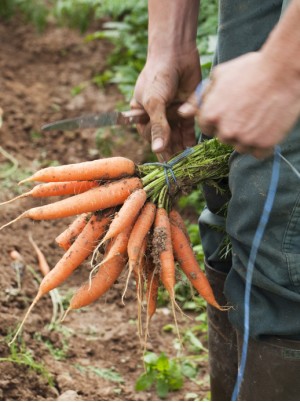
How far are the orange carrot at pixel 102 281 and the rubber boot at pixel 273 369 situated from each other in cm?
43

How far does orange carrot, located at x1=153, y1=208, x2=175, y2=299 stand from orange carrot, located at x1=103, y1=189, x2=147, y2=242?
0.26ft

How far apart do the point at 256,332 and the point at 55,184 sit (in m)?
0.81

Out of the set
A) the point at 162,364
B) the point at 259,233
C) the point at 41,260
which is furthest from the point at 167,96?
the point at 41,260

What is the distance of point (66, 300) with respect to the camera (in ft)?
10.7

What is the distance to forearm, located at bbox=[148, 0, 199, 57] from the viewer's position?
7.79 ft

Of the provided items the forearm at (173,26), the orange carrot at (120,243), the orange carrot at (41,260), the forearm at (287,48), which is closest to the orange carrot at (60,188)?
the orange carrot at (120,243)

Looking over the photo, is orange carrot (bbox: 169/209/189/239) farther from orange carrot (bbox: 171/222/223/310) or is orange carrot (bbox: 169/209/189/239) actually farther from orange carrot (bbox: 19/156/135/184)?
orange carrot (bbox: 19/156/135/184)

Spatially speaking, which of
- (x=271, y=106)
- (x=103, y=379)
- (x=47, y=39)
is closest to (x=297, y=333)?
(x=271, y=106)

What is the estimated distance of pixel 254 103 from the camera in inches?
59.2

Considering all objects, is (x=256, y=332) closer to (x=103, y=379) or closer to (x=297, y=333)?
(x=297, y=333)

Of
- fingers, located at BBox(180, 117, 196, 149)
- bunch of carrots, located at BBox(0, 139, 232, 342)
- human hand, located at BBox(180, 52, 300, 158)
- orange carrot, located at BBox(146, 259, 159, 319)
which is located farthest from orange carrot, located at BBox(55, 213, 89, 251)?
human hand, located at BBox(180, 52, 300, 158)

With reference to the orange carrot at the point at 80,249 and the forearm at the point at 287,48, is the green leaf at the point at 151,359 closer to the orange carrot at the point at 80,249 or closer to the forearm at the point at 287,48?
the orange carrot at the point at 80,249

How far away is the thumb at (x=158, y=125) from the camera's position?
228 cm

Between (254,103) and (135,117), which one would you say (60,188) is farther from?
(254,103)
